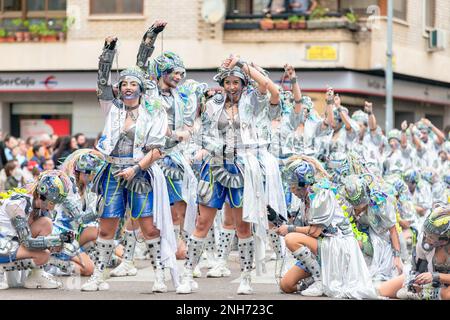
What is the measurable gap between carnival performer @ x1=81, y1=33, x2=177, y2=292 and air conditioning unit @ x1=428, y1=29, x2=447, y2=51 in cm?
2498

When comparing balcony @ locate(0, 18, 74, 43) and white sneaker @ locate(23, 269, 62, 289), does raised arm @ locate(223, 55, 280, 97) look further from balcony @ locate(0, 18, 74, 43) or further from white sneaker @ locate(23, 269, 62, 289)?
balcony @ locate(0, 18, 74, 43)

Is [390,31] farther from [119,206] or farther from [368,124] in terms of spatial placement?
[119,206]

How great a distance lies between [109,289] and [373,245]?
2623mm

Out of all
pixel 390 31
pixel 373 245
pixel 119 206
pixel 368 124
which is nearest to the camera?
pixel 119 206

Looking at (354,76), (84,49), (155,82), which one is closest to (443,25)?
(354,76)

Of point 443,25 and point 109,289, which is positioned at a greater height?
point 443,25

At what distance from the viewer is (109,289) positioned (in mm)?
11039

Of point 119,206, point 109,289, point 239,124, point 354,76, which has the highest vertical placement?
point 354,76

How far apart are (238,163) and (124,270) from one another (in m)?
2.46

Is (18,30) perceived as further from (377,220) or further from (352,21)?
(377,220)

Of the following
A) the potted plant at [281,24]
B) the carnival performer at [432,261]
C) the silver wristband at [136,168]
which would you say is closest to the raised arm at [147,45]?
the silver wristband at [136,168]

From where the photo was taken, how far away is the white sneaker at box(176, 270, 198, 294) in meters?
10.6

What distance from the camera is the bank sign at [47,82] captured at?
33.0 meters

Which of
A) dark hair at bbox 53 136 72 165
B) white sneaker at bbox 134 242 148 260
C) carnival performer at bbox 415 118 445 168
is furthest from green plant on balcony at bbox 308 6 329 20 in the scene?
white sneaker at bbox 134 242 148 260
